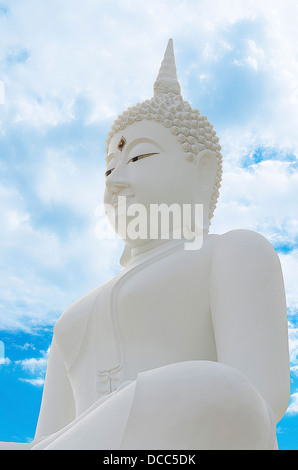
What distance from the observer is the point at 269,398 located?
13.0ft

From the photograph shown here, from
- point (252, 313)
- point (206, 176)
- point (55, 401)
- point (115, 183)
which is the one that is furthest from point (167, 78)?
point (55, 401)

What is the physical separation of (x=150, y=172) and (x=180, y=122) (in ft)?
1.79

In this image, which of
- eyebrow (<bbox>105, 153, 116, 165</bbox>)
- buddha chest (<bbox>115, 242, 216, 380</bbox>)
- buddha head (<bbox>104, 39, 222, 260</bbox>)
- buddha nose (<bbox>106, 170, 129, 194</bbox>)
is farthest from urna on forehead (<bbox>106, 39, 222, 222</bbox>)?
buddha chest (<bbox>115, 242, 216, 380</bbox>)

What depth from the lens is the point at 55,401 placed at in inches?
210

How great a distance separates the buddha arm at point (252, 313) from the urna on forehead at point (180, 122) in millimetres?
925

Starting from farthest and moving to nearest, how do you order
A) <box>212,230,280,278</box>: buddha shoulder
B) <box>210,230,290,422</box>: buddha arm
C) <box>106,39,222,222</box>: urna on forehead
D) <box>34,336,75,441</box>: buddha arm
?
<box>106,39,222,222</box>: urna on forehead → <box>34,336,75,441</box>: buddha arm → <box>212,230,280,278</box>: buddha shoulder → <box>210,230,290,422</box>: buddha arm

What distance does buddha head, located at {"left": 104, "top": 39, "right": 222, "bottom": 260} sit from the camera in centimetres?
524

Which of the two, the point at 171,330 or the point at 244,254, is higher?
the point at 244,254

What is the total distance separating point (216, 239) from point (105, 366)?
126 cm

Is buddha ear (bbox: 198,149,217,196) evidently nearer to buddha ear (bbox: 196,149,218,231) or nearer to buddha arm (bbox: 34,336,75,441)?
buddha ear (bbox: 196,149,218,231)

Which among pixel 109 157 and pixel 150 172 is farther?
pixel 109 157

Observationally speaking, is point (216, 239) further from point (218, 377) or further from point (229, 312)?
point (218, 377)

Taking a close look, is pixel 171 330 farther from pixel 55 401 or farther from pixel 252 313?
pixel 55 401

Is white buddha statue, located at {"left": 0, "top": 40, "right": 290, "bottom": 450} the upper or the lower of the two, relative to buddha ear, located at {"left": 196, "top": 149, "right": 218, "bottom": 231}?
lower
